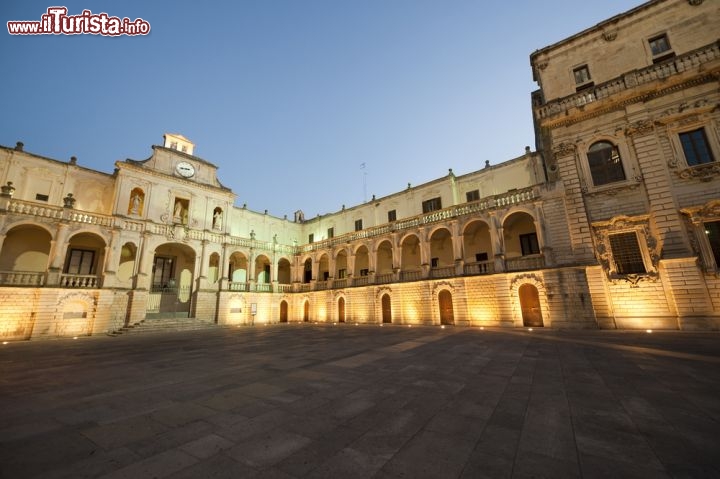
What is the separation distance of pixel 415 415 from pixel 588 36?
90.1 feet

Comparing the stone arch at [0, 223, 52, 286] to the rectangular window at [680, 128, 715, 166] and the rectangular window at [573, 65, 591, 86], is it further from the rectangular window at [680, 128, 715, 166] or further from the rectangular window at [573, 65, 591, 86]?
the rectangular window at [680, 128, 715, 166]

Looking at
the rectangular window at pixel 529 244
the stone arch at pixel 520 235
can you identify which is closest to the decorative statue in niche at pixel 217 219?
the stone arch at pixel 520 235

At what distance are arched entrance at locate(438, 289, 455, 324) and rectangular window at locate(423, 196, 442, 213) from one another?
839cm

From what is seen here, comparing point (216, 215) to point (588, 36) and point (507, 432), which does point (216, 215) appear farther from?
point (588, 36)

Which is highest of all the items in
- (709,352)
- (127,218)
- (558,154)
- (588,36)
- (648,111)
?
(588,36)

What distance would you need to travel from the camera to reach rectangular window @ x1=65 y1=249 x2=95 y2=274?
2266cm

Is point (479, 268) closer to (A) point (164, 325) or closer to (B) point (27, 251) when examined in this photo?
(A) point (164, 325)

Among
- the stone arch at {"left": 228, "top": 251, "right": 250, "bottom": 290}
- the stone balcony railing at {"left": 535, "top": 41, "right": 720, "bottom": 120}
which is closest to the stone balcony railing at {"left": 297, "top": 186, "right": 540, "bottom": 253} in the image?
the stone balcony railing at {"left": 535, "top": 41, "right": 720, "bottom": 120}

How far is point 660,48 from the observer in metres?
17.5

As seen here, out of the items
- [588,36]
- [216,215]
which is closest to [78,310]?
[216,215]

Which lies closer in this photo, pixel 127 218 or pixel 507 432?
pixel 507 432

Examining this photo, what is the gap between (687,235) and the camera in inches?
570

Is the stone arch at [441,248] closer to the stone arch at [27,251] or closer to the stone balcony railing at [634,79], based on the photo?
the stone balcony railing at [634,79]

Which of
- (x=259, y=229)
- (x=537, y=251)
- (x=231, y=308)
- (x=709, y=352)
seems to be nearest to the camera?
(x=709, y=352)
